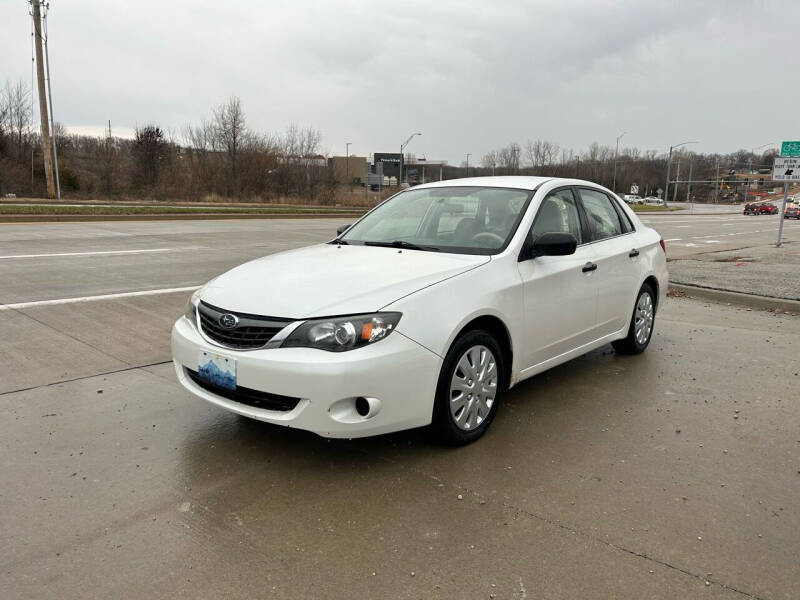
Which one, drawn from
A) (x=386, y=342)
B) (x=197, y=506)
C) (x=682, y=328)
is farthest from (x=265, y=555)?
(x=682, y=328)

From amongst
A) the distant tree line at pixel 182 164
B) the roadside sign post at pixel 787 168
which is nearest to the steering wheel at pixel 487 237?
the roadside sign post at pixel 787 168

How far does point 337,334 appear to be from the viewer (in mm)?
3211

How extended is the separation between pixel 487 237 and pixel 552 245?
17.9 inches

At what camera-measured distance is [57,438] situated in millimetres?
3803

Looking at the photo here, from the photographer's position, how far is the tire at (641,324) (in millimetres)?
5758

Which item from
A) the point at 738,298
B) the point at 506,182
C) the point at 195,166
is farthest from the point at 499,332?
the point at 195,166

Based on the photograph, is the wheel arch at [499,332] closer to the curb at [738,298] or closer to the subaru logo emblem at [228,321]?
the subaru logo emblem at [228,321]

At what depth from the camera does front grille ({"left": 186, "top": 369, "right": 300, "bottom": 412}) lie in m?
3.29

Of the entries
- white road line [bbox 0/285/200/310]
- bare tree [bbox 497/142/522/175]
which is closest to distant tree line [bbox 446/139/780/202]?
bare tree [bbox 497/142/522/175]

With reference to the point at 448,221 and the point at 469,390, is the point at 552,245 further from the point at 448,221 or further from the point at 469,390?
the point at 469,390

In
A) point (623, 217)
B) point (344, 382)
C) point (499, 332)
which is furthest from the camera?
point (623, 217)

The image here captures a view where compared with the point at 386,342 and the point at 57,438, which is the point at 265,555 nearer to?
the point at 386,342

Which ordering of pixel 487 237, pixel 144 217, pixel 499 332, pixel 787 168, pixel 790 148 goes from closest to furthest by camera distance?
1. pixel 499 332
2. pixel 487 237
3. pixel 787 168
4. pixel 790 148
5. pixel 144 217

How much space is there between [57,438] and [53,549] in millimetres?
1279
